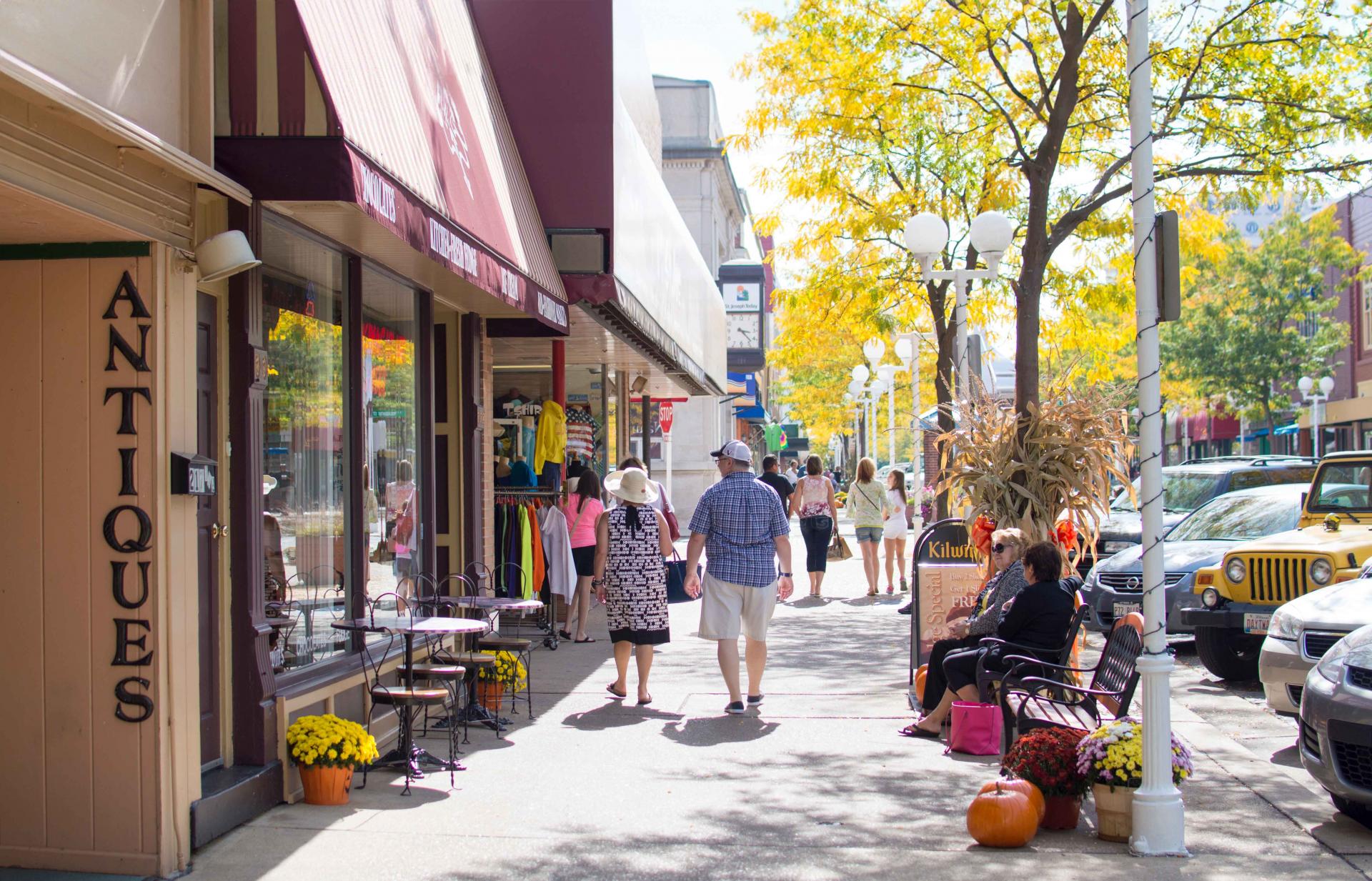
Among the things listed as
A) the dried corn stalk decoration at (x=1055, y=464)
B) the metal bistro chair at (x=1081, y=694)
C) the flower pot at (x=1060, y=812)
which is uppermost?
the dried corn stalk decoration at (x=1055, y=464)

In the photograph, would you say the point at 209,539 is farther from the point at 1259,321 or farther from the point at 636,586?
the point at 1259,321

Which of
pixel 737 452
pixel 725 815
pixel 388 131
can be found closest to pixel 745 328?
pixel 737 452

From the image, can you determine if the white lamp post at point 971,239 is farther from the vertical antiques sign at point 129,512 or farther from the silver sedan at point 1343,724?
the vertical antiques sign at point 129,512

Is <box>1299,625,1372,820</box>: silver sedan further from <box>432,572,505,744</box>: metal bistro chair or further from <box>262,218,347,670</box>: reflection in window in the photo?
<box>262,218,347,670</box>: reflection in window

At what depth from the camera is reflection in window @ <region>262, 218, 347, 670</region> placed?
6.93 m

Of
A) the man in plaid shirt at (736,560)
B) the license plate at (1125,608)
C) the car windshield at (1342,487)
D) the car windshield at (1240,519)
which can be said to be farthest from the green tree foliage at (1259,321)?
the man in plaid shirt at (736,560)

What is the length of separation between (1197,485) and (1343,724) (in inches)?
441

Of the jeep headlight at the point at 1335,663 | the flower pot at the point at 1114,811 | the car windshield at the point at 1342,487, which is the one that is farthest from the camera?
the car windshield at the point at 1342,487

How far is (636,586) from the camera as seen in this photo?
9602mm

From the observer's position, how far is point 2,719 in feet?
17.9

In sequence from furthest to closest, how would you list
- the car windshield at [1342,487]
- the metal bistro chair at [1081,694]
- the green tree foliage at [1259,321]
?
the green tree foliage at [1259,321], the car windshield at [1342,487], the metal bistro chair at [1081,694]

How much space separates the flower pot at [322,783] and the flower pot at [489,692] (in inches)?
100

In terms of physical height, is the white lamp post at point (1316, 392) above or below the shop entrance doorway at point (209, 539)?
above

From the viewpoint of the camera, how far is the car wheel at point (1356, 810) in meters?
6.30
